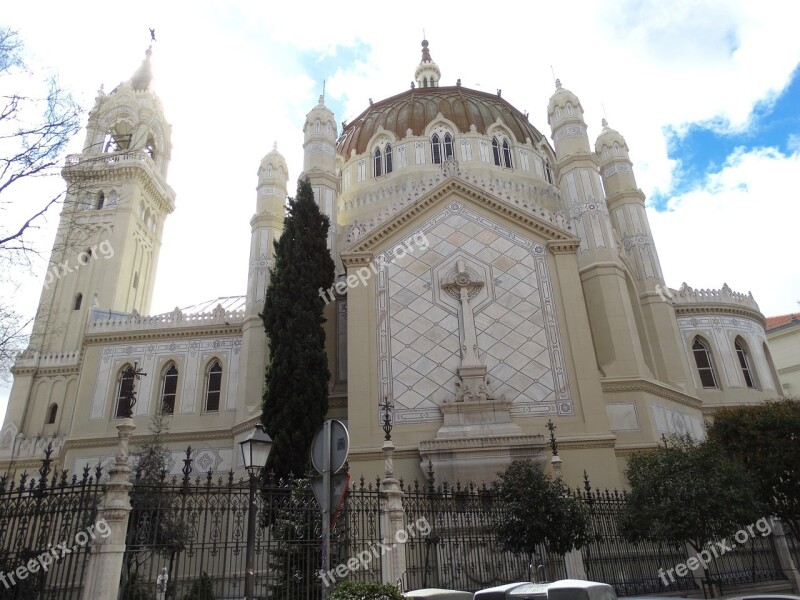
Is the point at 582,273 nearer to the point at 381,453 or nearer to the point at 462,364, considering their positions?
the point at 462,364

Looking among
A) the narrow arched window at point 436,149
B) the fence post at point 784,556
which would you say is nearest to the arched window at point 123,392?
the narrow arched window at point 436,149

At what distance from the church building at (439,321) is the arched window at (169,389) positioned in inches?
3.9

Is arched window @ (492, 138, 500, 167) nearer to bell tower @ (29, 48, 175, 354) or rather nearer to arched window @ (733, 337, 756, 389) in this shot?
arched window @ (733, 337, 756, 389)

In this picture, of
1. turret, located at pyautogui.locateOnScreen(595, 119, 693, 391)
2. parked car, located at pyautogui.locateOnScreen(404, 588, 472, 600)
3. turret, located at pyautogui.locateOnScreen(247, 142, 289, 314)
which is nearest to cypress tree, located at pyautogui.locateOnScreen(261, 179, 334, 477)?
turret, located at pyautogui.locateOnScreen(247, 142, 289, 314)

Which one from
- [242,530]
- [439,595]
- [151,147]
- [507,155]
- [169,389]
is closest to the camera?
[439,595]

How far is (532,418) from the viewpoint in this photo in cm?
1953

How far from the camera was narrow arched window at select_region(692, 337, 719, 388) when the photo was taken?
1114 inches

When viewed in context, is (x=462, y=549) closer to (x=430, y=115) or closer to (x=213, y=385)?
(x=213, y=385)

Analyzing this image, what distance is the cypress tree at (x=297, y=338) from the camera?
1944cm

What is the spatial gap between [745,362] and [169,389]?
28.2 metres

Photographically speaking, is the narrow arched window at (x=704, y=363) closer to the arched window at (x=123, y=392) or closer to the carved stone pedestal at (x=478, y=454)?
the carved stone pedestal at (x=478, y=454)

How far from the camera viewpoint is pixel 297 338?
21.2 meters

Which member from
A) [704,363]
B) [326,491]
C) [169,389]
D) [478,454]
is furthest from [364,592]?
[704,363]

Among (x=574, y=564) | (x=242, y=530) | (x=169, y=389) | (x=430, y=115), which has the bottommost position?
(x=574, y=564)
